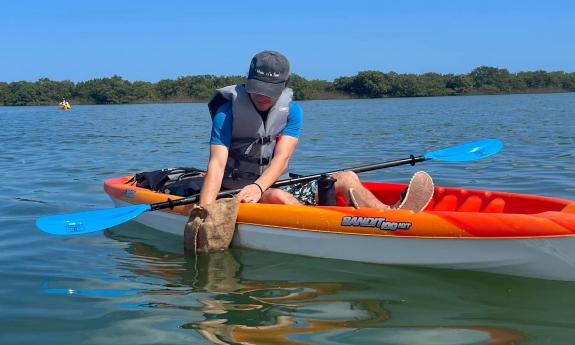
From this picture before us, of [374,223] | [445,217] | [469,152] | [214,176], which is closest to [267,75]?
[214,176]

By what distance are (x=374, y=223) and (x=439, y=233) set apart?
0.40 m

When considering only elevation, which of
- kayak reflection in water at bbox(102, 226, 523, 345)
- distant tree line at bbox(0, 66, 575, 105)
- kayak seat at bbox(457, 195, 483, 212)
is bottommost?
kayak reflection in water at bbox(102, 226, 523, 345)

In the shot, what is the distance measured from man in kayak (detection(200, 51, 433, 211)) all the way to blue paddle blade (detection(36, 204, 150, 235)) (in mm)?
688

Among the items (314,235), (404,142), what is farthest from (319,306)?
(404,142)

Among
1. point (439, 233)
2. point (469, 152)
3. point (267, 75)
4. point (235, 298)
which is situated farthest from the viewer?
point (469, 152)

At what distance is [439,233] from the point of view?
3592 millimetres

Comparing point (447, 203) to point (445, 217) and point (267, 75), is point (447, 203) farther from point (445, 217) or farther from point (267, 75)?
point (267, 75)

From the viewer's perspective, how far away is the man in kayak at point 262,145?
14.0 feet

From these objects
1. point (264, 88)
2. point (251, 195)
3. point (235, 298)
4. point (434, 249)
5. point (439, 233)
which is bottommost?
point (235, 298)

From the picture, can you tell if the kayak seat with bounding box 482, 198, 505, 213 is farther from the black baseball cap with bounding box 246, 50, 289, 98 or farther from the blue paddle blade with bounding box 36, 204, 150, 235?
the blue paddle blade with bounding box 36, 204, 150, 235

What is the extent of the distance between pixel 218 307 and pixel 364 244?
106cm

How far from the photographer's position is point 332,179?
14.6 ft

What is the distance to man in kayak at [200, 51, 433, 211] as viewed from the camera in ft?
14.0

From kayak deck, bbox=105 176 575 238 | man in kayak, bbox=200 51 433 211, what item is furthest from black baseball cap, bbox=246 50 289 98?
kayak deck, bbox=105 176 575 238
